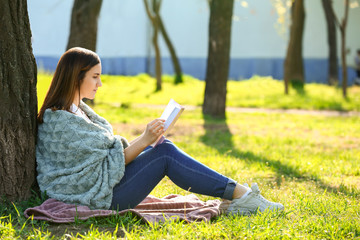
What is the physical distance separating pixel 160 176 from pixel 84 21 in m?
5.36

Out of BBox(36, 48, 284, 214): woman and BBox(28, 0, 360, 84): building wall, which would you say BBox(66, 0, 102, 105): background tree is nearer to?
BBox(36, 48, 284, 214): woman

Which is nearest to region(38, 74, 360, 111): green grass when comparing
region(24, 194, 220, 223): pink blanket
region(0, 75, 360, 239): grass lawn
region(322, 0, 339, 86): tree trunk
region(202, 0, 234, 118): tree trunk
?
region(0, 75, 360, 239): grass lawn

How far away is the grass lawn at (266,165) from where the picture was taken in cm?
295

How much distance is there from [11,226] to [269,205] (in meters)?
1.62

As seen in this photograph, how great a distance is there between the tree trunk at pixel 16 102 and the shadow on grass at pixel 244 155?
7.30 feet

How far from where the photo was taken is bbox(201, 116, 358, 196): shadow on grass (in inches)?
179

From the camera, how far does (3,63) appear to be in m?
3.13

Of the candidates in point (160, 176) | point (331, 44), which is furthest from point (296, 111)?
point (160, 176)

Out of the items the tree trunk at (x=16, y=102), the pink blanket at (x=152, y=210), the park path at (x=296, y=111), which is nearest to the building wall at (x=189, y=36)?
the park path at (x=296, y=111)

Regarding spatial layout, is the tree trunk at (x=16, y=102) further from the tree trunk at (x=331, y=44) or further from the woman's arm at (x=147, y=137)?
the tree trunk at (x=331, y=44)

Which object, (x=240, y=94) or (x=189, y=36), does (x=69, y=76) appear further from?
(x=189, y=36)

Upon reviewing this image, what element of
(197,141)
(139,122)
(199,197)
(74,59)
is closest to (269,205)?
(199,197)

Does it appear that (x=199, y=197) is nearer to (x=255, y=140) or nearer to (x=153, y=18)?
(x=255, y=140)

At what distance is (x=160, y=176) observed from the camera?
128 inches
